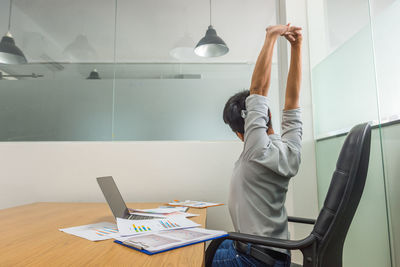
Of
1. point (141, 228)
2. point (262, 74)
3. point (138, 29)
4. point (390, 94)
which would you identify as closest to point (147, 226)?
point (141, 228)

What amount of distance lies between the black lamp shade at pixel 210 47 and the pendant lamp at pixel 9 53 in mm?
1649

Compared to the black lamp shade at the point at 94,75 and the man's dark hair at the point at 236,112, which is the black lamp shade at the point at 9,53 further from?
the man's dark hair at the point at 236,112

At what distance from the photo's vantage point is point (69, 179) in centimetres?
199

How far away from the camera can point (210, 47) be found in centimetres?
219

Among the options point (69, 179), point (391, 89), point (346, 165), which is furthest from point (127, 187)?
point (391, 89)

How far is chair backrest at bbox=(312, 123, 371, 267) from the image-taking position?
64cm

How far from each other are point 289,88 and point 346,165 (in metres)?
0.74

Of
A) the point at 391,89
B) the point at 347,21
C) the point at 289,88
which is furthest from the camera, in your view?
the point at 347,21

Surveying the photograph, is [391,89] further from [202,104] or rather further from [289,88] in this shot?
[202,104]

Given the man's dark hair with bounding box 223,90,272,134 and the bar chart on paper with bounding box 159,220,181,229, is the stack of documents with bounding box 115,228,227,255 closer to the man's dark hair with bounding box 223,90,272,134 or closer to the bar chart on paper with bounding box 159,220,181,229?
the bar chart on paper with bounding box 159,220,181,229

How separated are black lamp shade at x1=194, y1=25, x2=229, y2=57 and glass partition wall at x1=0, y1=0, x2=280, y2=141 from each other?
0.06 metres

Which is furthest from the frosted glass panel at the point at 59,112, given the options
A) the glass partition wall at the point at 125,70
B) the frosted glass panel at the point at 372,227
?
the frosted glass panel at the point at 372,227

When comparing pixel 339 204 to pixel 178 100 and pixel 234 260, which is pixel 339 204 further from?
pixel 178 100

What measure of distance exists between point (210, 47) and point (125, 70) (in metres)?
0.80
